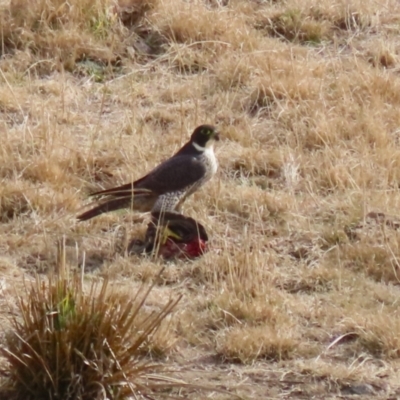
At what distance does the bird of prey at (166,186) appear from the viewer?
8047mm

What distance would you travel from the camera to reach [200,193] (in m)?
8.64

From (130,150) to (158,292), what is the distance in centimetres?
210

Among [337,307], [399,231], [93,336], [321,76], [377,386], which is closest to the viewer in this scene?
[93,336]

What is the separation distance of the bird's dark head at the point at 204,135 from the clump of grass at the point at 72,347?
3.03 m

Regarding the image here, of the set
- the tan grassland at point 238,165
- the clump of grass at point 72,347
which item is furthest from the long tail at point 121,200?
the clump of grass at point 72,347

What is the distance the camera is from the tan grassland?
6582 millimetres

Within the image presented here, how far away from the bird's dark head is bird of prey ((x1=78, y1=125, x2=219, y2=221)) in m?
0.02

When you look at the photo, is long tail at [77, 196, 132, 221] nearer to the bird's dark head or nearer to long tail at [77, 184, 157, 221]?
long tail at [77, 184, 157, 221]

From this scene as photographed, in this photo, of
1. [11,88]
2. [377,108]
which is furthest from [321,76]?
[11,88]

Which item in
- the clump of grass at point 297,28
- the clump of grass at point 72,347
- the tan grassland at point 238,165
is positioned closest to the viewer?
the clump of grass at point 72,347

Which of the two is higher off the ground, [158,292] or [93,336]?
[93,336]

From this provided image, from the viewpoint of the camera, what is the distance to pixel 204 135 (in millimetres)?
8602

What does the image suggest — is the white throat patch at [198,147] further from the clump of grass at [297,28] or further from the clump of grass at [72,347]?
the clump of grass at [72,347]

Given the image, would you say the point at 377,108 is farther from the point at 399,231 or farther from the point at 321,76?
the point at 399,231
